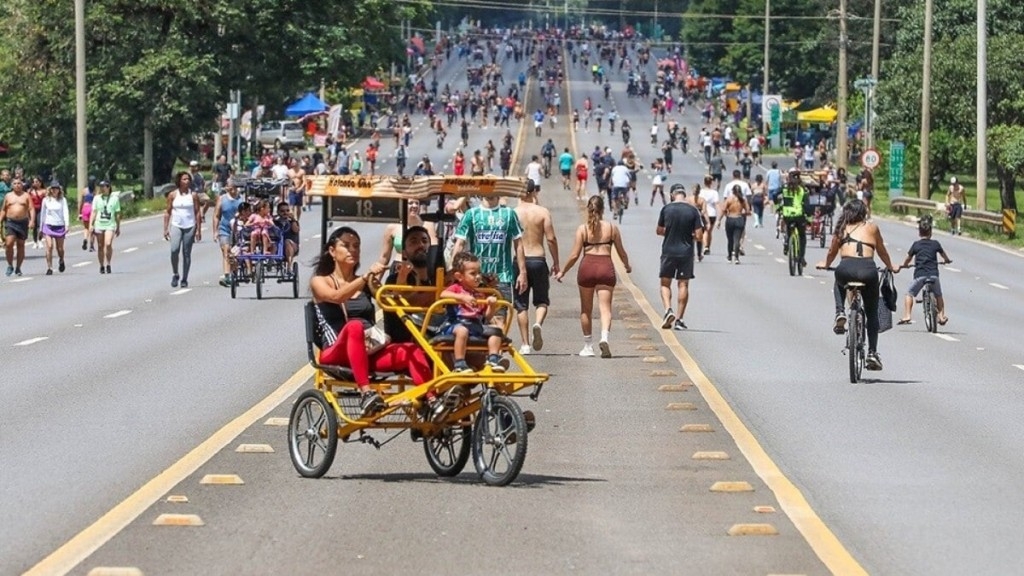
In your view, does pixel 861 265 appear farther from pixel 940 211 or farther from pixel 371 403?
pixel 940 211

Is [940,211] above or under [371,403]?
above

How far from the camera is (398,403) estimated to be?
1235cm

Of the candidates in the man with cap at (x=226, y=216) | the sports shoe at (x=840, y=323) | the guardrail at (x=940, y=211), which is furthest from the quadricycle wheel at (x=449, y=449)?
the guardrail at (x=940, y=211)

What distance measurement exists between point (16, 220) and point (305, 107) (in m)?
62.4

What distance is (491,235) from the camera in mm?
19656

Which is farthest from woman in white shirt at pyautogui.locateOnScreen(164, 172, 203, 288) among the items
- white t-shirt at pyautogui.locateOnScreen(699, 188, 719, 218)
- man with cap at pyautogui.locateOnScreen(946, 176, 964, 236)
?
man with cap at pyautogui.locateOnScreen(946, 176, 964, 236)

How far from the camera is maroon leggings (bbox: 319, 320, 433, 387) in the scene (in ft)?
41.2

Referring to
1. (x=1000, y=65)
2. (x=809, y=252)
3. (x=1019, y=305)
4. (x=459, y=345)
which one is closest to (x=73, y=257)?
(x=809, y=252)

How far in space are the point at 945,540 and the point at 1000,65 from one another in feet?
216

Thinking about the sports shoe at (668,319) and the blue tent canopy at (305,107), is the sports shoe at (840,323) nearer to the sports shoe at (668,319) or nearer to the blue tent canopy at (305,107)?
the sports shoe at (668,319)

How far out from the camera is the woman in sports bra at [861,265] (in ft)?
64.0

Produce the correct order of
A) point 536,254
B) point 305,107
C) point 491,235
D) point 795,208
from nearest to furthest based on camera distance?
point 491,235 → point 536,254 → point 795,208 → point 305,107

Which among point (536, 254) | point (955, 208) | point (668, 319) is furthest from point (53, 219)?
point (955, 208)

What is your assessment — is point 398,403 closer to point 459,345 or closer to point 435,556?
point 459,345
